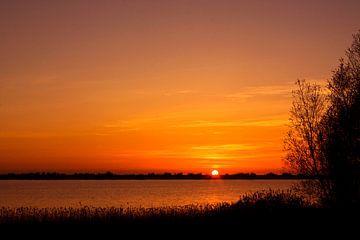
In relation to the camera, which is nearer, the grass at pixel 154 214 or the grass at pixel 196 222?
Result: the grass at pixel 196 222

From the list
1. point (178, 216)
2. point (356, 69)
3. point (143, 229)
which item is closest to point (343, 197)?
point (356, 69)

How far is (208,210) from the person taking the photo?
1267 inches

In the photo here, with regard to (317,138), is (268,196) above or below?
below

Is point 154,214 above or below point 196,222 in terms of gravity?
above

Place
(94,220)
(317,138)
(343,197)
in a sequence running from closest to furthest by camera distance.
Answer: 1. (94,220)
2. (343,197)
3. (317,138)

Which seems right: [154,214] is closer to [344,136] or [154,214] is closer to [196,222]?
[196,222]

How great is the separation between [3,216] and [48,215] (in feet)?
8.01

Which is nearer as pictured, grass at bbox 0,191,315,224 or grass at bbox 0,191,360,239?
grass at bbox 0,191,360,239

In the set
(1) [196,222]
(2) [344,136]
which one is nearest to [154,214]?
(1) [196,222]

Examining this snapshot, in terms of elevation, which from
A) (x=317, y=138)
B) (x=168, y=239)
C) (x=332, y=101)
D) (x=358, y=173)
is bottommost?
(x=168, y=239)

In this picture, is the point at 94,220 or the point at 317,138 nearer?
the point at 94,220

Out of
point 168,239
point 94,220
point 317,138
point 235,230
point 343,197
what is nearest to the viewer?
point 168,239

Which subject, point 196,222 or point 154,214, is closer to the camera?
point 196,222

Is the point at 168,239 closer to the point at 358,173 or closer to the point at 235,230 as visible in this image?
the point at 235,230
